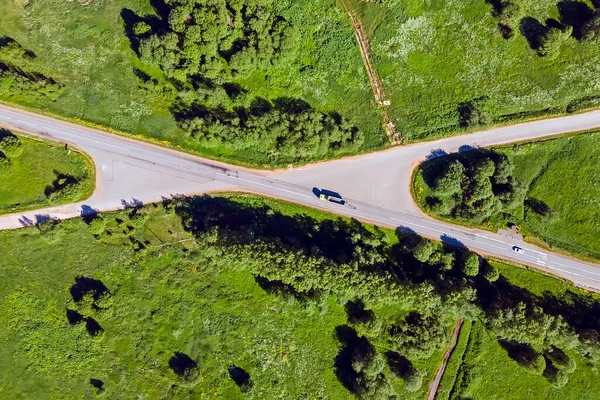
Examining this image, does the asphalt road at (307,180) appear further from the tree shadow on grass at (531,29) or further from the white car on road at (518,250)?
the tree shadow on grass at (531,29)

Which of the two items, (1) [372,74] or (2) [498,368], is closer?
(2) [498,368]

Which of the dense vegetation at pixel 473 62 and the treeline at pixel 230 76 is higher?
the dense vegetation at pixel 473 62

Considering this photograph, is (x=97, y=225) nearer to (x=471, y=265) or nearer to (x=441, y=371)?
(x=471, y=265)

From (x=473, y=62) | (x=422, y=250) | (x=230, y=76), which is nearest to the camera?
(x=422, y=250)

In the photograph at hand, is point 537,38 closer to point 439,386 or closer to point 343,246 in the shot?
point 343,246

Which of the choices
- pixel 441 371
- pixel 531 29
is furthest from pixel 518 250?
pixel 531 29

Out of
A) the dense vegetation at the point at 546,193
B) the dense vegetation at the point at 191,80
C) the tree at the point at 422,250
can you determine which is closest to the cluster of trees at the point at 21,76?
the dense vegetation at the point at 191,80
